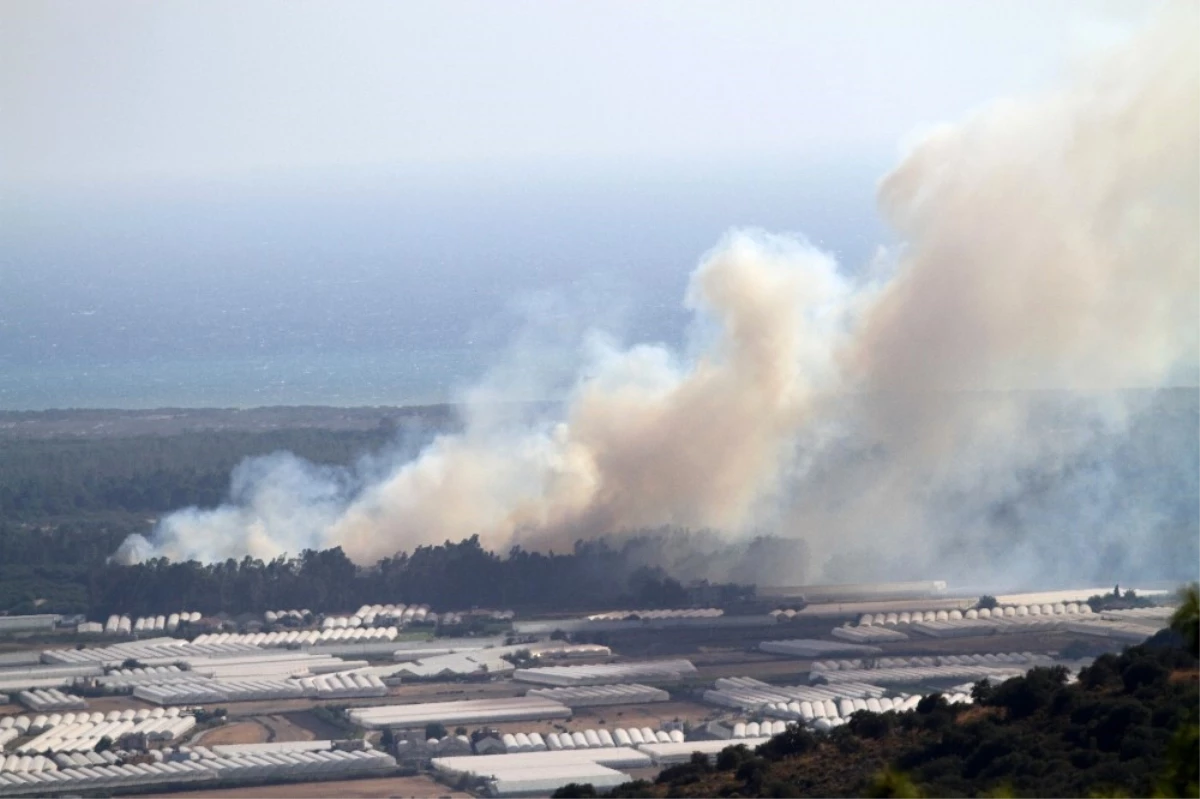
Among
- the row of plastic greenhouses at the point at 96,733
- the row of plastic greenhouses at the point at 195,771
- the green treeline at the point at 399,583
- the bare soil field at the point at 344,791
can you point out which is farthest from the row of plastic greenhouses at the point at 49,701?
the green treeline at the point at 399,583

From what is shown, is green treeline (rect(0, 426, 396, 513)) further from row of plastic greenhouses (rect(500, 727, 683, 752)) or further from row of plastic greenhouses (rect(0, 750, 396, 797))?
row of plastic greenhouses (rect(500, 727, 683, 752))

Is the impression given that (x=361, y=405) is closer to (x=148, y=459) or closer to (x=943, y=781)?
(x=148, y=459)

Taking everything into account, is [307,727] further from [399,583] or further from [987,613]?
[987,613]

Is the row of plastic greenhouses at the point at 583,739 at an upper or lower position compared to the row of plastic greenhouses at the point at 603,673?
lower

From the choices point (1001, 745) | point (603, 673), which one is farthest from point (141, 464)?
point (1001, 745)

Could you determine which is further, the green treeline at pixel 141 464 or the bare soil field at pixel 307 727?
the green treeline at pixel 141 464

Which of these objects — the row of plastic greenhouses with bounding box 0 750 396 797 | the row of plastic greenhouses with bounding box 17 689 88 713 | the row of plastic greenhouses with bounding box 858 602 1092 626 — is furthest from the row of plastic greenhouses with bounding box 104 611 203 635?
the row of plastic greenhouses with bounding box 858 602 1092 626

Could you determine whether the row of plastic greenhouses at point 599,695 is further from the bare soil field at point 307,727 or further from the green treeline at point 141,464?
the green treeline at point 141,464

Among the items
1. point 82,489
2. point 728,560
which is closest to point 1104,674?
A: point 728,560
